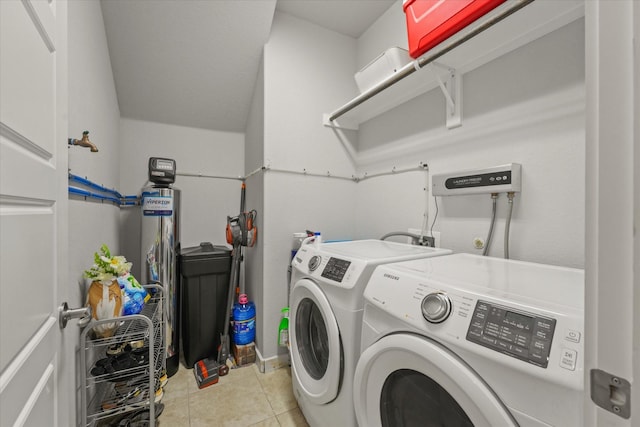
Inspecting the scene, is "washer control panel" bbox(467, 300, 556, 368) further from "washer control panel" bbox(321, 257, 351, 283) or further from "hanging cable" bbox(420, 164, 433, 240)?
"hanging cable" bbox(420, 164, 433, 240)

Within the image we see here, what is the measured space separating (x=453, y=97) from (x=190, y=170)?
7.06ft

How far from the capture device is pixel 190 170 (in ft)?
7.48

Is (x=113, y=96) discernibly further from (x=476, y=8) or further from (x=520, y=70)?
(x=520, y=70)

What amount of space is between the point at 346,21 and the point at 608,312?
2.45m

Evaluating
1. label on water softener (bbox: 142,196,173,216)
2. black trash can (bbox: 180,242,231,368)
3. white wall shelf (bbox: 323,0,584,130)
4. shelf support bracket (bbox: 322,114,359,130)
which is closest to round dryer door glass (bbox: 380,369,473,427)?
white wall shelf (bbox: 323,0,584,130)

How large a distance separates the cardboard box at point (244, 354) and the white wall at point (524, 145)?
1.52 meters

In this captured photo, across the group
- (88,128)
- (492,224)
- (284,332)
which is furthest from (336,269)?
(88,128)

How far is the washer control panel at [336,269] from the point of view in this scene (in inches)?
41.3

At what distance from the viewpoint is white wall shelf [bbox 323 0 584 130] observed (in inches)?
40.0

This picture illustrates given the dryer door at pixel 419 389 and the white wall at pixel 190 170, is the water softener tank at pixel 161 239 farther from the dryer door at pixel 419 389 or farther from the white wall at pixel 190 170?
the dryer door at pixel 419 389

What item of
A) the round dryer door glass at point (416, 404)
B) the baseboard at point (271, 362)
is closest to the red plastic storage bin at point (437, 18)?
the round dryer door glass at point (416, 404)

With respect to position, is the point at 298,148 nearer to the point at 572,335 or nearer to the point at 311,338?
the point at 311,338

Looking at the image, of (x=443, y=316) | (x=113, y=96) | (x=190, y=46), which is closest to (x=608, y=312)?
(x=443, y=316)

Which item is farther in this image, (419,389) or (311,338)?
(311,338)
